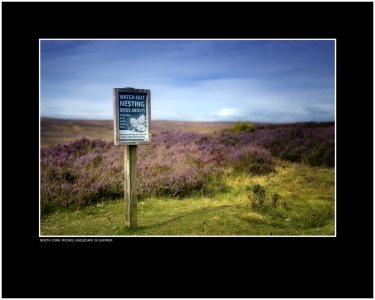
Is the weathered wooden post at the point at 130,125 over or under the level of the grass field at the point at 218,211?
over

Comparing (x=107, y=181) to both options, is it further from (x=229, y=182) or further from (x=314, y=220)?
(x=314, y=220)

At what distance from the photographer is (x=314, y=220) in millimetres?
6875

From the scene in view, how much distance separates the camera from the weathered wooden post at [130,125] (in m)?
5.73

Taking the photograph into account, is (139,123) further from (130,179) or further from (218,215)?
(218,215)

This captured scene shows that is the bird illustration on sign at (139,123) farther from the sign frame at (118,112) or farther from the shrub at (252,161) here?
the shrub at (252,161)

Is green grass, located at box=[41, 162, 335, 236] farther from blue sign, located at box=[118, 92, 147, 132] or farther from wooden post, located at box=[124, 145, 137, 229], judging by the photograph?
blue sign, located at box=[118, 92, 147, 132]

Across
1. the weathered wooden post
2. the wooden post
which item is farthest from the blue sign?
the wooden post

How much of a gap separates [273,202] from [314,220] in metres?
1.03

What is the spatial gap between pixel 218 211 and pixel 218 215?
292mm

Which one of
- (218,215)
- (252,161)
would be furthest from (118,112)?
(252,161)

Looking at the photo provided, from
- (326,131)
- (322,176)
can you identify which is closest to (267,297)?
(322,176)

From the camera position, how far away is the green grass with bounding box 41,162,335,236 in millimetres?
6301

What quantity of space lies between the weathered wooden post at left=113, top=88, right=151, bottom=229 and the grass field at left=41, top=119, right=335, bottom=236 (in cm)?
73

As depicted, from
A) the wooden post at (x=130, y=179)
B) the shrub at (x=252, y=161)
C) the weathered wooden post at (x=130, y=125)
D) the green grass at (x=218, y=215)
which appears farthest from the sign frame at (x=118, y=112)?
the shrub at (x=252, y=161)
